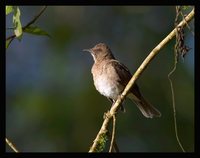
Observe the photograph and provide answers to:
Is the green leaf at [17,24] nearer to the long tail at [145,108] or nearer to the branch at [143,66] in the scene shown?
the branch at [143,66]

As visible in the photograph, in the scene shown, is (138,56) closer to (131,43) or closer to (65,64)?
(131,43)

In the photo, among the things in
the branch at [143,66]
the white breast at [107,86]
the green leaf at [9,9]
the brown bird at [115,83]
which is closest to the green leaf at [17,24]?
the green leaf at [9,9]

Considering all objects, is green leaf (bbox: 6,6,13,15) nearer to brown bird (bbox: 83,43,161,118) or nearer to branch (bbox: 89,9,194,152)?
branch (bbox: 89,9,194,152)

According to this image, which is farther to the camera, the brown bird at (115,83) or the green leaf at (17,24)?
the brown bird at (115,83)

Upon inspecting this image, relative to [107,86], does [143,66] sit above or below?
above

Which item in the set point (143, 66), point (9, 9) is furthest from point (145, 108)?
point (9, 9)

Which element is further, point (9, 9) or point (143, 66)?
point (143, 66)

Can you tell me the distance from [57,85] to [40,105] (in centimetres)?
84

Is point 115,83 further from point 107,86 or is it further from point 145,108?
point 145,108

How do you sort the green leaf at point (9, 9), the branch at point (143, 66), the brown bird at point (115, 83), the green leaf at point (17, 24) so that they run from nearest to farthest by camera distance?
1. the green leaf at point (17, 24)
2. the green leaf at point (9, 9)
3. the branch at point (143, 66)
4. the brown bird at point (115, 83)

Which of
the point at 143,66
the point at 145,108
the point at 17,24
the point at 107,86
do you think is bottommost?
the point at 145,108

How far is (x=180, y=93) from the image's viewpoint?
12.7 m

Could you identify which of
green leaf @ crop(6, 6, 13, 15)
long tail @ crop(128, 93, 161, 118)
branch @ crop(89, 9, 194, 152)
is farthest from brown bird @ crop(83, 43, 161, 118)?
green leaf @ crop(6, 6, 13, 15)
